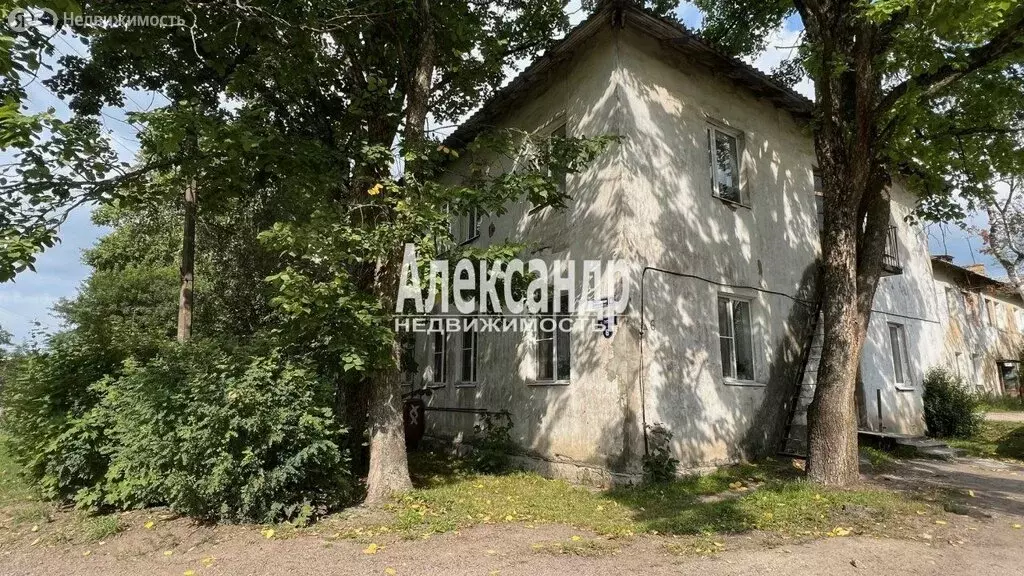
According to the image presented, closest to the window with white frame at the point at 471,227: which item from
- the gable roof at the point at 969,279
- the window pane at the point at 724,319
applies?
the window pane at the point at 724,319

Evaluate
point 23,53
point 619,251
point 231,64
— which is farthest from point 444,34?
point 23,53

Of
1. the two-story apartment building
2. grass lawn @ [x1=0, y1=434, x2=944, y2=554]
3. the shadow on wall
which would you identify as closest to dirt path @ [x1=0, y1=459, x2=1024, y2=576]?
grass lawn @ [x1=0, y1=434, x2=944, y2=554]

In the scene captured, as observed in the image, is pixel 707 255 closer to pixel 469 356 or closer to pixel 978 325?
pixel 469 356

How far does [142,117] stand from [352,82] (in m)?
3.31

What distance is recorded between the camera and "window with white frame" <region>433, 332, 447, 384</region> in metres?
12.2

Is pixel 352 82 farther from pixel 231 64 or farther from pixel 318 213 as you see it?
pixel 318 213

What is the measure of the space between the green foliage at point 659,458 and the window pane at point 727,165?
14.8 ft

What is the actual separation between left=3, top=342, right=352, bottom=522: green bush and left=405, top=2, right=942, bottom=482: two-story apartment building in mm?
3680

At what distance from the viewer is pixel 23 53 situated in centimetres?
503

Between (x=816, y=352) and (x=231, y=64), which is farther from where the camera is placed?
(x=816, y=352)

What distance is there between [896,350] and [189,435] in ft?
46.8

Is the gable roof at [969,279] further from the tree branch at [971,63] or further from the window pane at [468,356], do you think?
the window pane at [468,356]

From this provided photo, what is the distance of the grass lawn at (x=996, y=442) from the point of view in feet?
33.9

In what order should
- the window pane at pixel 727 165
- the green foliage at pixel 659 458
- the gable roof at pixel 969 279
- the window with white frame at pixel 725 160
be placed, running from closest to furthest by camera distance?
1. the green foliage at pixel 659 458
2. the window with white frame at pixel 725 160
3. the window pane at pixel 727 165
4. the gable roof at pixel 969 279
